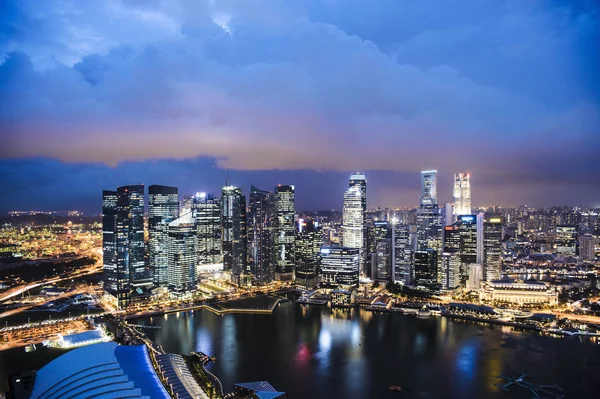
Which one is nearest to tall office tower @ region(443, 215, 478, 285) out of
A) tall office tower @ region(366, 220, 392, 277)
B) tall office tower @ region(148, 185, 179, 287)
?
tall office tower @ region(366, 220, 392, 277)

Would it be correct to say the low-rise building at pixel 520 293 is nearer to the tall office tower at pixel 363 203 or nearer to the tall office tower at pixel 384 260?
the tall office tower at pixel 384 260

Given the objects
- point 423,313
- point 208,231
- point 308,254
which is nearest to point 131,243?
point 208,231

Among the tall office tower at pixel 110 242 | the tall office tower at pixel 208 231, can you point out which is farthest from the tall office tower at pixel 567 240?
the tall office tower at pixel 110 242

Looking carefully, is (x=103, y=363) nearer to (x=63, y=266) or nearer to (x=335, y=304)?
(x=335, y=304)

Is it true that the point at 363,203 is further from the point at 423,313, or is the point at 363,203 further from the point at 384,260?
the point at 423,313

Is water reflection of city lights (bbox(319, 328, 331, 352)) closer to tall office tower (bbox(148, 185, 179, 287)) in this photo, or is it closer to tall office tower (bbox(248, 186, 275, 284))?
tall office tower (bbox(248, 186, 275, 284))

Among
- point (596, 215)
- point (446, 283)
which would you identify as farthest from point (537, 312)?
point (596, 215)
